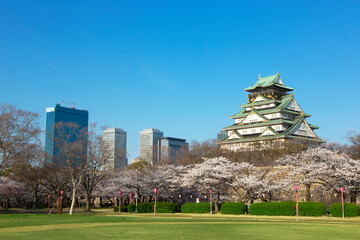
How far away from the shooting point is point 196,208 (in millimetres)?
48906

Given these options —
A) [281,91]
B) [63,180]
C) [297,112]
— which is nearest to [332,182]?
[63,180]

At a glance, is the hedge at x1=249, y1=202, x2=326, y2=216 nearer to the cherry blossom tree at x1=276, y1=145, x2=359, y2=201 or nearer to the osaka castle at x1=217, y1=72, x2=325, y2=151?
the cherry blossom tree at x1=276, y1=145, x2=359, y2=201

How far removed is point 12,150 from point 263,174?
31312 millimetres

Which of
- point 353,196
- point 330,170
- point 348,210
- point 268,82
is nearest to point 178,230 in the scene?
point 348,210

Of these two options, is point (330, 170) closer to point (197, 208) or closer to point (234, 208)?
point (234, 208)

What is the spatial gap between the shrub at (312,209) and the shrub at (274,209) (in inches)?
38.0

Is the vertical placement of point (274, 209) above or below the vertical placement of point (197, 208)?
above

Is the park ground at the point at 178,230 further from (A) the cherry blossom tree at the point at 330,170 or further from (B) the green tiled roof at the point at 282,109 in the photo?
(B) the green tiled roof at the point at 282,109

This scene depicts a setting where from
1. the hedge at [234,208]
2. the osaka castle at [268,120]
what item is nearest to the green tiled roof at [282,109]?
the osaka castle at [268,120]

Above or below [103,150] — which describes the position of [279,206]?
below

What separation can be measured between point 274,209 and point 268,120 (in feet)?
172

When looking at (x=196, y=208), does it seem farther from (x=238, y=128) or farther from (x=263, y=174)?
(x=238, y=128)

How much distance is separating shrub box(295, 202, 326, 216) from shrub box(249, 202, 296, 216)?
97cm

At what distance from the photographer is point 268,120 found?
302 feet
